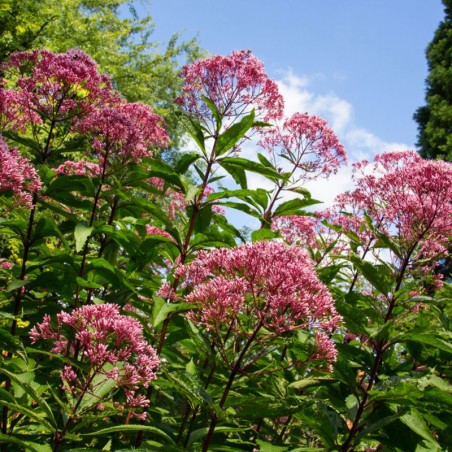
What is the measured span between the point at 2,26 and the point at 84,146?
54.8 ft

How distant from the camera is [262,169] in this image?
12.4ft

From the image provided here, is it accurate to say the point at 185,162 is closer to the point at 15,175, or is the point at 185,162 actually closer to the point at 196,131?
the point at 196,131

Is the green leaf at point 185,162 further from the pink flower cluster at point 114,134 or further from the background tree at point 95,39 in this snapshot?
the background tree at point 95,39

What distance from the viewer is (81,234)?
3.29 m

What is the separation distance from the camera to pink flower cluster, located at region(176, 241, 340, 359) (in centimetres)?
260

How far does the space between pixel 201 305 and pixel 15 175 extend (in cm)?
146

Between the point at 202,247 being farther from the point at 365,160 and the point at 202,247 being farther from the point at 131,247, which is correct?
the point at 365,160

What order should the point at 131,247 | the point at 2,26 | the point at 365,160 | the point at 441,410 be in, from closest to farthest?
the point at 441,410, the point at 131,247, the point at 365,160, the point at 2,26

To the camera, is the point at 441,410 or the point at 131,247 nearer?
the point at 441,410

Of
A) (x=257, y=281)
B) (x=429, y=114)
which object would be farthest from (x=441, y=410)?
(x=429, y=114)

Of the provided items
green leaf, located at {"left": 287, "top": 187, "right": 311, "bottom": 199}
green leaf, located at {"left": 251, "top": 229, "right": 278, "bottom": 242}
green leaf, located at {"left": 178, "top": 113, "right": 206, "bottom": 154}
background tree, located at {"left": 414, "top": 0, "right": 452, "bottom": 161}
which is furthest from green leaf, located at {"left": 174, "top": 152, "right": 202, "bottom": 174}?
background tree, located at {"left": 414, "top": 0, "right": 452, "bottom": 161}

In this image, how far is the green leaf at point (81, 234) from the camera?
318cm

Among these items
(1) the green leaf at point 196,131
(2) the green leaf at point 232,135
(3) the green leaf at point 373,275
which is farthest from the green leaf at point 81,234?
(3) the green leaf at point 373,275

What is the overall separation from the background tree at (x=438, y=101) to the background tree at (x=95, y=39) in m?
11.2
